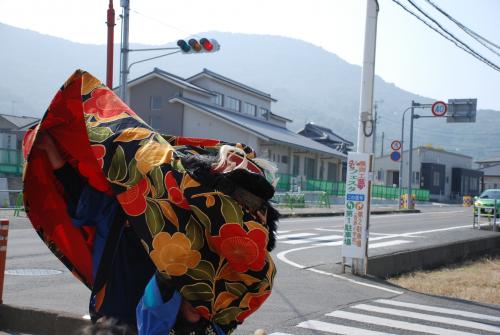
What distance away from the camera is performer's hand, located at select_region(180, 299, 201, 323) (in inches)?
98.8

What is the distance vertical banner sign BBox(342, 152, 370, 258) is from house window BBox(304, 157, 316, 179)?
123 feet

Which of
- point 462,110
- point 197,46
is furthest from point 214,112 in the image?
point 197,46

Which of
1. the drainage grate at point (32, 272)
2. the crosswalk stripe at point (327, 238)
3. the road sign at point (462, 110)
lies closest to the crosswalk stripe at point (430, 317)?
the drainage grate at point (32, 272)

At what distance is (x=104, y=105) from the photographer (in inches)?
114

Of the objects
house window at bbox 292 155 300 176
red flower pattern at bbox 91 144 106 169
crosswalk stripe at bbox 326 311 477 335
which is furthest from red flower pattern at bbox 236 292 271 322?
house window at bbox 292 155 300 176

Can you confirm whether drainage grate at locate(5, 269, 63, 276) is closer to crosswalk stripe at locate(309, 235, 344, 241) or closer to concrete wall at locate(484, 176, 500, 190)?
crosswalk stripe at locate(309, 235, 344, 241)

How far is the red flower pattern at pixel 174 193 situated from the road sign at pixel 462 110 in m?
34.5

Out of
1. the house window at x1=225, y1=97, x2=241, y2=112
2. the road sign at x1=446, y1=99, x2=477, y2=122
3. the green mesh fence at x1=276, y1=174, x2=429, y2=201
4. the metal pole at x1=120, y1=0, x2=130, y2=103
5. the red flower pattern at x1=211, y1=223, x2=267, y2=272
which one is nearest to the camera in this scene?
the red flower pattern at x1=211, y1=223, x2=267, y2=272

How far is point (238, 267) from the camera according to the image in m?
2.40

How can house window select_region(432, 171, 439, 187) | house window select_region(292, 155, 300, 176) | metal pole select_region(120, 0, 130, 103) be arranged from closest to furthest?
metal pole select_region(120, 0, 130, 103) → house window select_region(292, 155, 300, 176) → house window select_region(432, 171, 439, 187)

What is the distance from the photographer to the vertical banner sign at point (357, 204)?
10242mm

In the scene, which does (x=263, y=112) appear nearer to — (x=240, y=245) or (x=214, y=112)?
(x=214, y=112)

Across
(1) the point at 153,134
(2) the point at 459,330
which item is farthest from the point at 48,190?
(2) the point at 459,330

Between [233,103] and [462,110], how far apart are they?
17.4 meters
